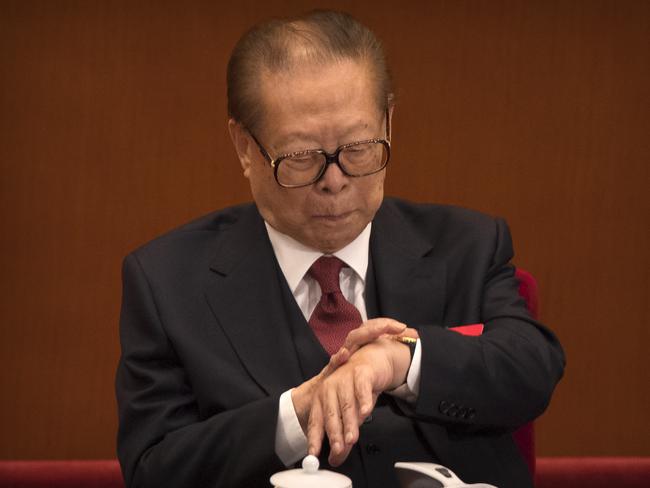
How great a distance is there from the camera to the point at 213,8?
3.19 meters

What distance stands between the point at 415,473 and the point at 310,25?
90cm

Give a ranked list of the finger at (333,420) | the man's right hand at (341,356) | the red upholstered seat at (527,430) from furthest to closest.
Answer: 1. the red upholstered seat at (527,430)
2. the man's right hand at (341,356)
3. the finger at (333,420)

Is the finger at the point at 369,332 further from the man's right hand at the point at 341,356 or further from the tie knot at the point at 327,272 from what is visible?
the tie knot at the point at 327,272

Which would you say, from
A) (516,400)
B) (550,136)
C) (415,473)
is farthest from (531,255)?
(415,473)

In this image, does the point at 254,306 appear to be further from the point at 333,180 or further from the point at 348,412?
the point at 348,412

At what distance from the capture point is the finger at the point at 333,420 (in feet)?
5.36

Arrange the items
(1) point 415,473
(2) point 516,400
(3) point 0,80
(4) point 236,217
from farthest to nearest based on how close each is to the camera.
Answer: (3) point 0,80 → (4) point 236,217 → (2) point 516,400 → (1) point 415,473

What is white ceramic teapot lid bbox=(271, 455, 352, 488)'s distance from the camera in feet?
4.43

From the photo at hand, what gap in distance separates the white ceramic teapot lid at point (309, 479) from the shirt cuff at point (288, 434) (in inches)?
16.1

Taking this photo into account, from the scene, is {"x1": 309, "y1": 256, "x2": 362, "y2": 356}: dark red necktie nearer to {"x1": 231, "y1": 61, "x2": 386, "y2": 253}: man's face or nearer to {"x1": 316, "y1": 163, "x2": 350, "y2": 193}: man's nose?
{"x1": 231, "y1": 61, "x2": 386, "y2": 253}: man's face

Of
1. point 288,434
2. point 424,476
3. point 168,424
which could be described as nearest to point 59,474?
point 168,424

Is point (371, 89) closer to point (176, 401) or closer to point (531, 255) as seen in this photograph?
point (176, 401)

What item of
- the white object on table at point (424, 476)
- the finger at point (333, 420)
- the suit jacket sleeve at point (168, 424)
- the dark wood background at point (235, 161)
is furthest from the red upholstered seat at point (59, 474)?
the white object on table at point (424, 476)

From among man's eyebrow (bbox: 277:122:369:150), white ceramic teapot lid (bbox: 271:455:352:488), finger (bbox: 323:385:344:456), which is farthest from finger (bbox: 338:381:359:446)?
man's eyebrow (bbox: 277:122:369:150)
